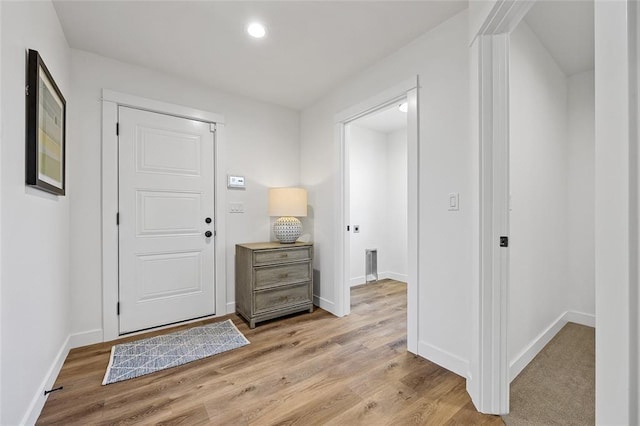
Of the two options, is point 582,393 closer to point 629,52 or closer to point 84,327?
point 629,52

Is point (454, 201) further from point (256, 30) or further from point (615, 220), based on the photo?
point (256, 30)

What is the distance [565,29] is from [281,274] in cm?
302

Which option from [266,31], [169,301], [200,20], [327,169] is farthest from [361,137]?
[169,301]

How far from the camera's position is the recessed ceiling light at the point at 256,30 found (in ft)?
6.39

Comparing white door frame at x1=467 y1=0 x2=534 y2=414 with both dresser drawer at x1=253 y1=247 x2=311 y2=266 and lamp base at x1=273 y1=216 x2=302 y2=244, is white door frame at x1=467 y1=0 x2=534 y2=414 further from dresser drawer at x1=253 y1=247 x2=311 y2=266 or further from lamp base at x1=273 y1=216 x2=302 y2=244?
lamp base at x1=273 y1=216 x2=302 y2=244

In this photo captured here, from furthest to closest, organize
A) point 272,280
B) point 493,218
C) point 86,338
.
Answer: point 272,280, point 86,338, point 493,218

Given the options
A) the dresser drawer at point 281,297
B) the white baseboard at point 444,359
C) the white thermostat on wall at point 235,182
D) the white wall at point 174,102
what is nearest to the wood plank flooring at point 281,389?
the white baseboard at point 444,359

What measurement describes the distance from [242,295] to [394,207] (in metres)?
2.78

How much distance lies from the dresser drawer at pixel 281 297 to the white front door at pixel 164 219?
0.57m

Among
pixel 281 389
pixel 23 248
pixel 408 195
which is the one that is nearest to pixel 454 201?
pixel 408 195

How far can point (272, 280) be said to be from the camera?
276cm

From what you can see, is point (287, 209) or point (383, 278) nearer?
point (287, 209)

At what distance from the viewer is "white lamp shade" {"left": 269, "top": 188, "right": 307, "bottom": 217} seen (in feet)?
9.84

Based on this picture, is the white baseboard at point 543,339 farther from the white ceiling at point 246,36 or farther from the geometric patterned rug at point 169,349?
the white ceiling at point 246,36
